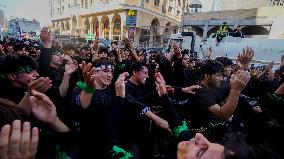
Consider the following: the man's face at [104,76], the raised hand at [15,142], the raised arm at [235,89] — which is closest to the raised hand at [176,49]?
the man's face at [104,76]

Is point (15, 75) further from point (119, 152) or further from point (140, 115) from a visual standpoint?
point (140, 115)

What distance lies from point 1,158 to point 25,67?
Result: 6.69 ft

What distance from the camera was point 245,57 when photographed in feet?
13.7

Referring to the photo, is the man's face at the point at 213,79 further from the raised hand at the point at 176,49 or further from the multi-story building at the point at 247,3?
the multi-story building at the point at 247,3

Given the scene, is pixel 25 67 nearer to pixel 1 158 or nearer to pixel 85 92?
pixel 85 92

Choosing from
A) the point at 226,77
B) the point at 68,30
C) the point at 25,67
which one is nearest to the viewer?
the point at 25,67

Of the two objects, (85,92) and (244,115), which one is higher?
(85,92)

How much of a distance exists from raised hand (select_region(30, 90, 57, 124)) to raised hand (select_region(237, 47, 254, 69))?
3.25 metres

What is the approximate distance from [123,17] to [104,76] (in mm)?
38050

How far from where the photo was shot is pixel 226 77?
6559mm

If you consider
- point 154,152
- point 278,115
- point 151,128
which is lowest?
point 154,152

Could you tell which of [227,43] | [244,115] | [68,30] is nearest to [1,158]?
[244,115]

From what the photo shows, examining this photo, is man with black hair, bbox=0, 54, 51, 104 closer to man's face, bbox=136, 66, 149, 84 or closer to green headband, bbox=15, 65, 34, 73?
green headband, bbox=15, 65, 34, 73

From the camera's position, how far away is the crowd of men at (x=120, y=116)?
1.72 metres
